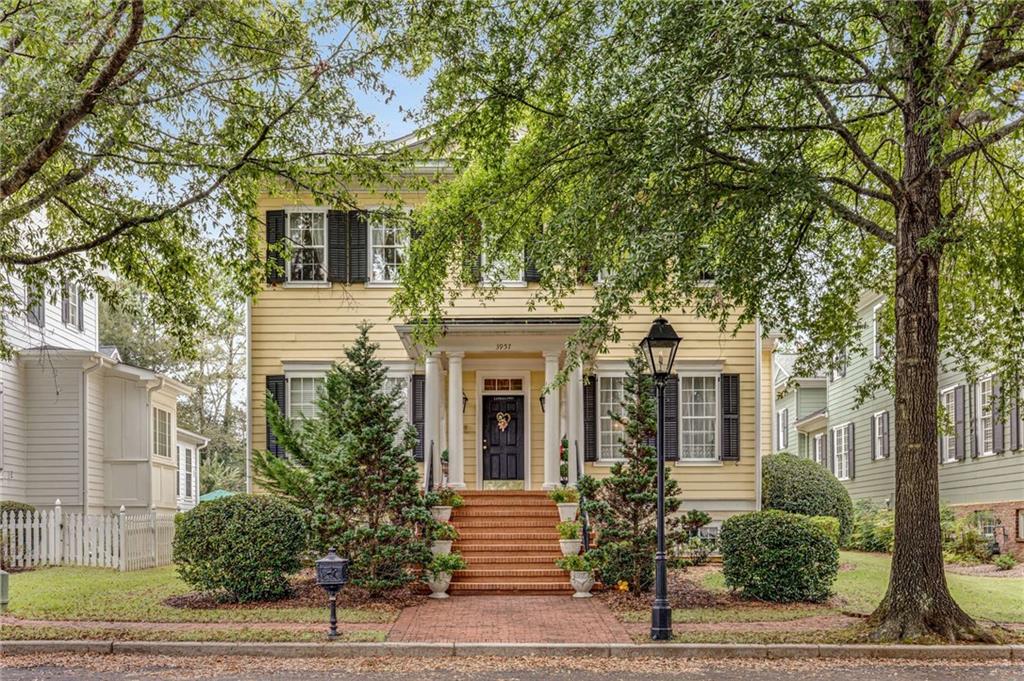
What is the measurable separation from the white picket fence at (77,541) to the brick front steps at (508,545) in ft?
19.6

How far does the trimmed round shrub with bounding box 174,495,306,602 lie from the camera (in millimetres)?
13914

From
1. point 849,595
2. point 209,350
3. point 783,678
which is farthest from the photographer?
point 209,350

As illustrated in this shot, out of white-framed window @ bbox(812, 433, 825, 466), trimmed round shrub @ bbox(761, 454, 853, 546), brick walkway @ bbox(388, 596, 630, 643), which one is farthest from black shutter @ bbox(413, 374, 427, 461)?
white-framed window @ bbox(812, 433, 825, 466)

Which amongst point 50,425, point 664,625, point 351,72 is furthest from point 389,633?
point 50,425

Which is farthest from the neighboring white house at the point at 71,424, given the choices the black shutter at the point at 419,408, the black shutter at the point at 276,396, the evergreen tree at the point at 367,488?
the evergreen tree at the point at 367,488

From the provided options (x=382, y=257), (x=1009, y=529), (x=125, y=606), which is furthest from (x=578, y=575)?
(x=1009, y=529)

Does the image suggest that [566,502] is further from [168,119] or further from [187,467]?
[187,467]

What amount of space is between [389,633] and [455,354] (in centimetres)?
739

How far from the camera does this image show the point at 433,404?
18500 millimetres

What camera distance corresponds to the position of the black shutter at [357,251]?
67.5ft

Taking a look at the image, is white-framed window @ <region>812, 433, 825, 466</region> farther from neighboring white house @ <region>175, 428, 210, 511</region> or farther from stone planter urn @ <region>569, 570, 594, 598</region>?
stone planter urn @ <region>569, 570, 594, 598</region>

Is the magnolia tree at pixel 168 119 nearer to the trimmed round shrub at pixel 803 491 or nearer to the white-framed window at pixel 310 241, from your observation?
the white-framed window at pixel 310 241

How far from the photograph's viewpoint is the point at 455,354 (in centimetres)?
1872

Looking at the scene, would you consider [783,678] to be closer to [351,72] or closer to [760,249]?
[760,249]
